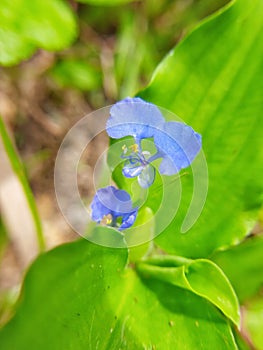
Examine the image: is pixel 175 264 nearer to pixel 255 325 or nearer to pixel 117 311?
pixel 117 311

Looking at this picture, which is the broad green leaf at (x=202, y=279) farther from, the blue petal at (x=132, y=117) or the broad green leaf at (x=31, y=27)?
the broad green leaf at (x=31, y=27)

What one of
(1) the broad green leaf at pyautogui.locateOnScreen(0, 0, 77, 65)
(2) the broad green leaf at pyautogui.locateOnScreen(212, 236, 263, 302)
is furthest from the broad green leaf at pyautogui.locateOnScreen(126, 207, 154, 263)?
(1) the broad green leaf at pyautogui.locateOnScreen(0, 0, 77, 65)

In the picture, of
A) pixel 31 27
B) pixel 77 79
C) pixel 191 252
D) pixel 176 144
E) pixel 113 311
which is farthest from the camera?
pixel 77 79

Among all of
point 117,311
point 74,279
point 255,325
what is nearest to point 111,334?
point 117,311

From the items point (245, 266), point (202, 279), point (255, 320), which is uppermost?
point (202, 279)

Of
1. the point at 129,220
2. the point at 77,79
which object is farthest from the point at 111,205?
the point at 77,79

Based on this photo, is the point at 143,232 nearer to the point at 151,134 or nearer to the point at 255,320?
the point at 151,134

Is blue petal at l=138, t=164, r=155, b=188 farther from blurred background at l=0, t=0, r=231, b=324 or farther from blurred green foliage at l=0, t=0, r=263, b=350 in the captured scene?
blurred background at l=0, t=0, r=231, b=324
